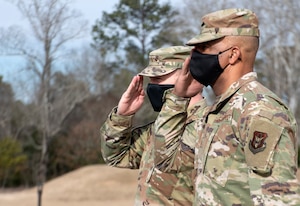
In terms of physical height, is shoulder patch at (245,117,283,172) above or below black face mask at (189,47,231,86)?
below

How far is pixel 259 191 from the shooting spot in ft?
6.93

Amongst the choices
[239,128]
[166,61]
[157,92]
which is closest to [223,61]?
[239,128]

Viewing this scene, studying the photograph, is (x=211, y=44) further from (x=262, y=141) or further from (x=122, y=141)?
(x=122, y=141)

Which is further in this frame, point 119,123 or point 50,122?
point 50,122

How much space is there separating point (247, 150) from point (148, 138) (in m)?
1.75

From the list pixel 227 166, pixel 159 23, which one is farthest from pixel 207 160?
pixel 159 23

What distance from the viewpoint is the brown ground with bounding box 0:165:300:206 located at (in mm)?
20984

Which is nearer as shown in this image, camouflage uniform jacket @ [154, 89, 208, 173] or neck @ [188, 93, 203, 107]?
camouflage uniform jacket @ [154, 89, 208, 173]

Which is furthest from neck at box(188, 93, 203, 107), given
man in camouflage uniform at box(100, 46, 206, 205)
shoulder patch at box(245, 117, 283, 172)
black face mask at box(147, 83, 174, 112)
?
shoulder patch at box(245, 117, 283, 172)

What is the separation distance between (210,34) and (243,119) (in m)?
0.44

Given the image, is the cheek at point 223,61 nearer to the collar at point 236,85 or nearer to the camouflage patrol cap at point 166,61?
the collar at point 236,85

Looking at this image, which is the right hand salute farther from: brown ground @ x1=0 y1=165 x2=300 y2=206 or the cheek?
brown ground @ x1=0 y1=165 x2=300 y2=206

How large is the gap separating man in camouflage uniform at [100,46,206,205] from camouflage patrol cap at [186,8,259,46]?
821mm

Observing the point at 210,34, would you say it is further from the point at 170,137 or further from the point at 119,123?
the point at 119,123
